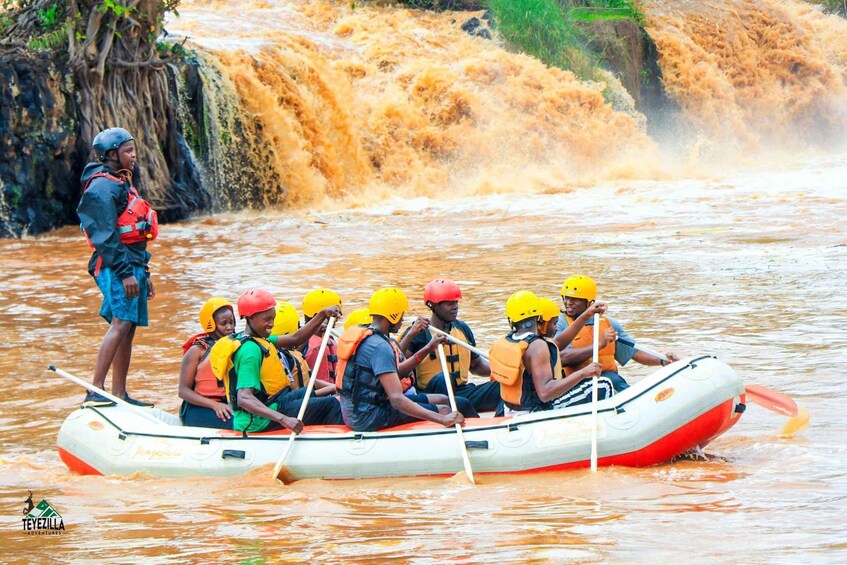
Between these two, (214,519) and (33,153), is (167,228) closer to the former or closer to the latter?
(33,153)

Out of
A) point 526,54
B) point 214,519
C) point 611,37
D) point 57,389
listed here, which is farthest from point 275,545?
point 611,37

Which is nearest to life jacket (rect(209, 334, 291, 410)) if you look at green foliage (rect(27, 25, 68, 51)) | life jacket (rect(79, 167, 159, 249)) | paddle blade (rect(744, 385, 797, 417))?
life jacket (rect(79, 167, 159, 249))

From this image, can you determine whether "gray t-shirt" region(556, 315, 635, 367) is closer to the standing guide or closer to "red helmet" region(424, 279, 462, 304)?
"red helmet" region(424, 279, 462, 304)

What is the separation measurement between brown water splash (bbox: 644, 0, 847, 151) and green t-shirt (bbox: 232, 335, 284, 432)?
2221 cm

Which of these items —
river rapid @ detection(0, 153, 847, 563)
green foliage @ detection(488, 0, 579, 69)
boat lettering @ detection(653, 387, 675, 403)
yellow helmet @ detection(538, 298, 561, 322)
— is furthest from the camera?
green foliage @ detection(488, 0, 579, 69)

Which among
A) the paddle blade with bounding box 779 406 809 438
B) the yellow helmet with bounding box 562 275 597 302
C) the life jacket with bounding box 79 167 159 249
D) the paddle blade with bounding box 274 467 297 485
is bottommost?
the paddle blade with bounding box 274 467 297 485

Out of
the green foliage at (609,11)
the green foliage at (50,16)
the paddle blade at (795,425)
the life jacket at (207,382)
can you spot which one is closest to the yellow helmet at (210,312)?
the life jacket at (207,382)

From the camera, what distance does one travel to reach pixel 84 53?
53.1ft

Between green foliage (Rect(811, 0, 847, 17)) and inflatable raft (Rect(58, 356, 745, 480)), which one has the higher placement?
green foliage (Rect(811, 0, 847, 17))

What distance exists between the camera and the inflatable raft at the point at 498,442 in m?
5.65

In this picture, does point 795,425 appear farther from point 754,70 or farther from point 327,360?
point 754,70

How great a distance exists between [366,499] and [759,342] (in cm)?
428

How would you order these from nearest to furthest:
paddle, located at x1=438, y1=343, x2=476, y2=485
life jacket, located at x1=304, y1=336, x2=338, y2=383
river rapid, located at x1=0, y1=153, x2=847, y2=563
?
river rapid, located at x1=0, y1=153, x2=847, y2=563 < paddle, located at x1=438, y1=343, x2=476, y2=485 < life jacket, located at x1=304, y1=336, x2=338, y2=383

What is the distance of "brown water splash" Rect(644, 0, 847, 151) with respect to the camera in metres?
27.2
